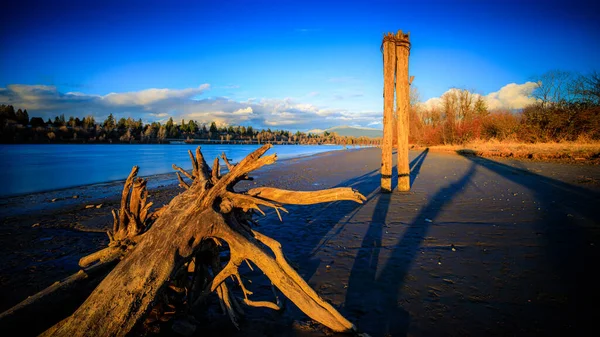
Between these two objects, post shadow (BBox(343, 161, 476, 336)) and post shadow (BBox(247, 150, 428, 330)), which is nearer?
post shadow (BBox(343, 161, 476, 336))

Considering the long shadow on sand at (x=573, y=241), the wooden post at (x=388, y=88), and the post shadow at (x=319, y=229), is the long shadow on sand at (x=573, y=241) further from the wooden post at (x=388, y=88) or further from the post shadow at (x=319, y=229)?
the wooden post at (x=388, y=88)

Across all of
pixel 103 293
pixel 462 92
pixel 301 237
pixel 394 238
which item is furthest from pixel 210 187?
pixel 462 92

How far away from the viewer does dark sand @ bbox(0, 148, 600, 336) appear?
2672 millimetres

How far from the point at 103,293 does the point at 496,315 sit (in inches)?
142

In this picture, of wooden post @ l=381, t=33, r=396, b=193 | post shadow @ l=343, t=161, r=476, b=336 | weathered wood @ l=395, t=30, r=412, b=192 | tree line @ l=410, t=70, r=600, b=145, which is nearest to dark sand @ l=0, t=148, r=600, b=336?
post shadow @ l=343, t=161, r=476, b=336

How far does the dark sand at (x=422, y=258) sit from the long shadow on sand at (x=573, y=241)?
0.7 inches

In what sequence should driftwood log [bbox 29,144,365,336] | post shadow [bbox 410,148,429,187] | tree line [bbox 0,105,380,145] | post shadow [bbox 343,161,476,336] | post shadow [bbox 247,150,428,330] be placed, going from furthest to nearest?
tree line [bbox 0,105,380,145] < post shadow [bbox 410,148,429,187] < post shadow [bbox 247,150,428,330] < post shadow [bbox 343,161,476,336] < driftwood log [bbox 29,144,365,336]

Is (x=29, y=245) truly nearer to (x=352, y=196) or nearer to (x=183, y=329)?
(x=183, y=329)

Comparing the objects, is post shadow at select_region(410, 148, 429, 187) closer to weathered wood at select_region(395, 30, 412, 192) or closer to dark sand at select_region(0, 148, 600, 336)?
weathered wood at select_region(395, 30, 412, 192)

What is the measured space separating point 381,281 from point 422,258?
100 centimetres

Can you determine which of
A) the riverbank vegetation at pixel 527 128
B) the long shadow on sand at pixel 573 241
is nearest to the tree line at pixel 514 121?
the riverbank vegetation at pixel 527 128

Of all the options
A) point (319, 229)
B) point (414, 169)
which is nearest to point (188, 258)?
point (319, 229)

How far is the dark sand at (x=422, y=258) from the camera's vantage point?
2672mm

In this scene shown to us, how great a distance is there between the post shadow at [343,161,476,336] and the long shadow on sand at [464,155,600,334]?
1500mm
